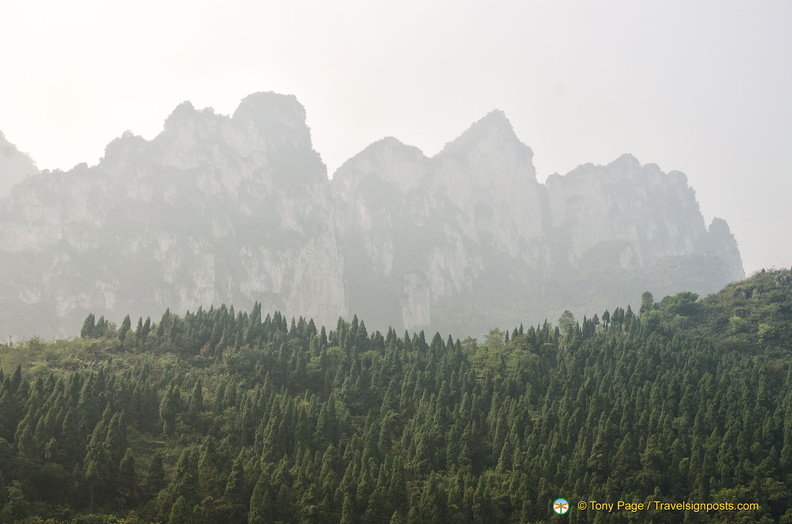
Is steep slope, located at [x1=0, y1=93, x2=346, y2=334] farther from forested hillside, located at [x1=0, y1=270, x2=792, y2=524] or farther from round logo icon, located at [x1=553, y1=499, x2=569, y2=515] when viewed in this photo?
round logo icon, located at [x1=553, y1=499, x2=569, y2=515]

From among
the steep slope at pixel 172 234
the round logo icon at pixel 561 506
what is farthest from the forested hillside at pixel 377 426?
the steep slope at pixel 172 234

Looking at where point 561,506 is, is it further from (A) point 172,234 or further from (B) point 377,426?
(A) point 172,234

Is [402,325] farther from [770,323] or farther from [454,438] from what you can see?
[454,438]

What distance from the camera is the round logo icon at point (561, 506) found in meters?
56.4

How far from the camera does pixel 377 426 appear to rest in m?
70.8

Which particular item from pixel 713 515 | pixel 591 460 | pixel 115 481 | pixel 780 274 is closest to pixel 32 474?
pixel 115 481

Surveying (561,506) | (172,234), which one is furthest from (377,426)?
(172,234)

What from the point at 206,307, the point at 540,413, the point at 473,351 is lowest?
the point at 540,413

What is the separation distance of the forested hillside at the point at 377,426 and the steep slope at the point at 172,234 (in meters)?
70.6

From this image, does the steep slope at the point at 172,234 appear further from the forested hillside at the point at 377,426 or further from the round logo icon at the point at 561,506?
the round logo icon at the point at 561,506

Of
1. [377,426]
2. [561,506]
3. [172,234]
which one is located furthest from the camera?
[172,234]

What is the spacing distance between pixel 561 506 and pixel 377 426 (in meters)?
19.8

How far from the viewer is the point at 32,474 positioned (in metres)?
54.6

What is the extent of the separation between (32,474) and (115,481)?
552cm
